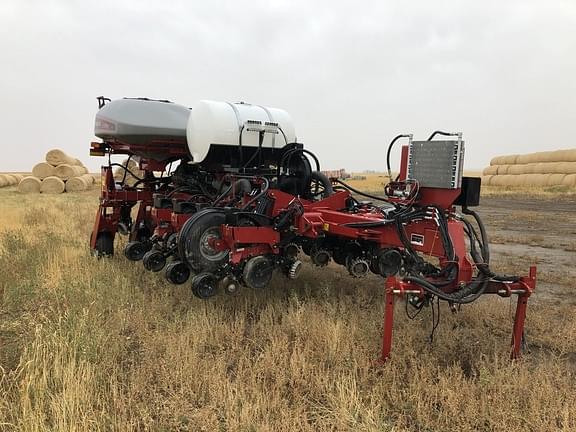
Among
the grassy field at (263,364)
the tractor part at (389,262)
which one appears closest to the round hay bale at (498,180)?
the grassy field at (263,364)

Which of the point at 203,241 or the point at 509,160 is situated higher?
the point at 509,160

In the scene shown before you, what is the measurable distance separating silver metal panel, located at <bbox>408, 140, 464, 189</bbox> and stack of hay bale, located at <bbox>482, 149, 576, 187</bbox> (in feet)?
114

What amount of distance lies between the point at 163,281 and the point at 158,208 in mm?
1061

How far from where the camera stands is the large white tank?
6.10 m

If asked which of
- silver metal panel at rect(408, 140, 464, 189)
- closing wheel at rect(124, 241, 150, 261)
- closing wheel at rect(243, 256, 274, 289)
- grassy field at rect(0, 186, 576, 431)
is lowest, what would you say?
grassy field at rect(0, 186, 576, 431)

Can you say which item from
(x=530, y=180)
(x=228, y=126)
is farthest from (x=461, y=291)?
(x=530, y=180)

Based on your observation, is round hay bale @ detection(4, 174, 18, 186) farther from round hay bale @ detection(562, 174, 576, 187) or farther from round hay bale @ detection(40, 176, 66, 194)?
round hay bale @ detection(562, 174, 576, 187)

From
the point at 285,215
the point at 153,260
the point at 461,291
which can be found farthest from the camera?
the point at 153,260

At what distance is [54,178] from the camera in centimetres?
2606

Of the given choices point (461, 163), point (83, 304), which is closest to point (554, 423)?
point (461, 163)

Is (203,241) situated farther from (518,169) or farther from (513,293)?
(518,169)

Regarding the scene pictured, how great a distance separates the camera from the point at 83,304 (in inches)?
196

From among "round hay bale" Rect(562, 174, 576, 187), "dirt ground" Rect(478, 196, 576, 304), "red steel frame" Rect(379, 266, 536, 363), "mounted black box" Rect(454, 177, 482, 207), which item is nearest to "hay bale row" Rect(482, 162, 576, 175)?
"round hay bale" Rect(562, 174, 576, 187)

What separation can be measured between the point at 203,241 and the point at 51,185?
24480mm
